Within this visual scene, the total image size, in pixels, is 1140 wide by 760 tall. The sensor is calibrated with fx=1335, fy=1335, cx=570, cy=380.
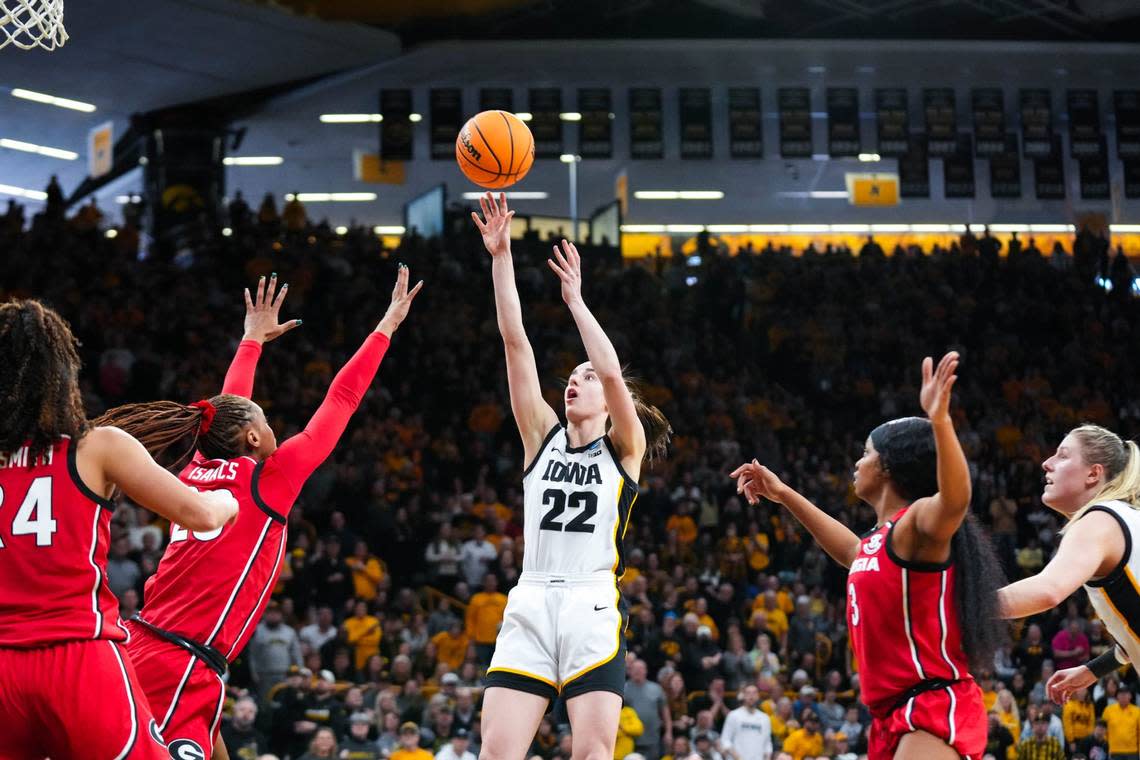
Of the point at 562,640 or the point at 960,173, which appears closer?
the point at 562,640

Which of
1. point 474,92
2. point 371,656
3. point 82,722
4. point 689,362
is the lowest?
point 371,656

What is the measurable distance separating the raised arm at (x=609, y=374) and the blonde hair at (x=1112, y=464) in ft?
5.88

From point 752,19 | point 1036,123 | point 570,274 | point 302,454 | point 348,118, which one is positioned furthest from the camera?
point 348,118

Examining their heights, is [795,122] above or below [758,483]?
above

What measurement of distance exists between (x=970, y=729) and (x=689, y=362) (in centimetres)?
1776

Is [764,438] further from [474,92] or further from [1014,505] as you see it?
[474,92]

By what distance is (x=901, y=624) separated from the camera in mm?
4555

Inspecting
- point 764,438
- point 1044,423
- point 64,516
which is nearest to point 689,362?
point 764,438

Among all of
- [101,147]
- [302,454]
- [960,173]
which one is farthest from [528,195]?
[302,454]

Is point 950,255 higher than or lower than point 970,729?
higher

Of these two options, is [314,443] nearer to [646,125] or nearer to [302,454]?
[302,454]

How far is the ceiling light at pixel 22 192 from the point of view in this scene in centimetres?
3042

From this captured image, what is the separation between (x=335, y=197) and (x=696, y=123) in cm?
874

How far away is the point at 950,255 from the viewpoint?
2530cm
